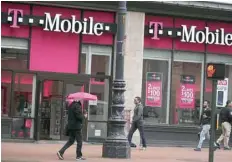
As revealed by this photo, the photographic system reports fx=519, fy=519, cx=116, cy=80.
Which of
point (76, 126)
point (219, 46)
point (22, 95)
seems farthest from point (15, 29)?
point (219, 46)

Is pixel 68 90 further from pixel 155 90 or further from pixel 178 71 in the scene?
pixel 178 71

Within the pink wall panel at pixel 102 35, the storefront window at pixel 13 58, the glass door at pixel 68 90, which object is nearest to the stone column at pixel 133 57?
the pink wall panel at pixel 102 35

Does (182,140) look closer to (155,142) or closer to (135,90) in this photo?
(155,142)

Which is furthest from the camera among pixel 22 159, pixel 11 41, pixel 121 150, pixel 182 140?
pixel 182 140

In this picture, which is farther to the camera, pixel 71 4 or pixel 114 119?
pixel 71 4

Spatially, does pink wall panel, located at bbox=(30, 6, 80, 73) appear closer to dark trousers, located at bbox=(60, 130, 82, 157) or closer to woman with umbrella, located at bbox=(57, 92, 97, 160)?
woman with umbrella, located at bbox=(57, 92, 97, 160)

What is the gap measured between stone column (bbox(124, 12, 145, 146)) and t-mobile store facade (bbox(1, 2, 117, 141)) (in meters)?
0.82

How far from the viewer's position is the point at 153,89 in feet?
73.0

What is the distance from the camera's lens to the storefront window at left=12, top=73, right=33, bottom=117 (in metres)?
20.6

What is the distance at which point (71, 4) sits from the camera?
20750mm

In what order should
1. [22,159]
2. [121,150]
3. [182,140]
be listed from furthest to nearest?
[182,140]
[121,150]
[22,159]

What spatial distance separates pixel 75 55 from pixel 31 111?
9.46 ft

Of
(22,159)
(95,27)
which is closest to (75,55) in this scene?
(95,27)

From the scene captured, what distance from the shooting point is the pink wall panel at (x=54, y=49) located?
816 inches
